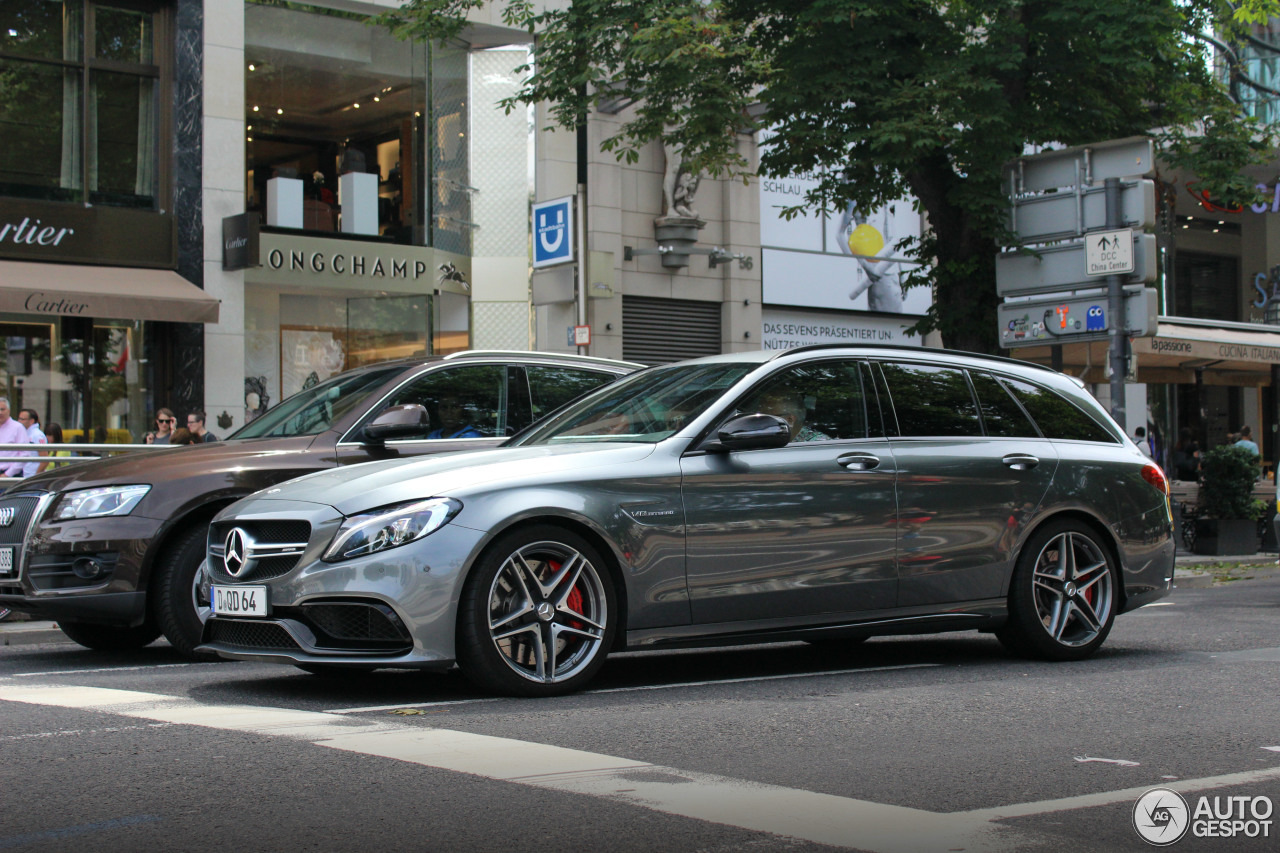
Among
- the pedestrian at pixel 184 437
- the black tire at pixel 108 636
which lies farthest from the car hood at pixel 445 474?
the pedestrian at pixel 184 437

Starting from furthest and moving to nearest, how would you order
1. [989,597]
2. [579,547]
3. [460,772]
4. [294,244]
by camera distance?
[294,244], [989,597], [579,547], [460,772]

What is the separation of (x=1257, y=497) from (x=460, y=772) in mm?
19705

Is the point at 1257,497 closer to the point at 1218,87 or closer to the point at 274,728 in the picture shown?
the point at 1218,87

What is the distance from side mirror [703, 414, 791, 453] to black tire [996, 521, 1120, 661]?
71.5 inches

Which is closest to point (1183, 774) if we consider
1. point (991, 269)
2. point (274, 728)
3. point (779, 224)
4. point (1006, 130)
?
point (274, 728)

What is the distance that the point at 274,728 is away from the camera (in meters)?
5.37

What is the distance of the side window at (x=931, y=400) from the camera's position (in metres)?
7.43

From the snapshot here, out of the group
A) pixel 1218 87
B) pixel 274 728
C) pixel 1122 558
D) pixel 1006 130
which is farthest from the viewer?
pixel 1218 87

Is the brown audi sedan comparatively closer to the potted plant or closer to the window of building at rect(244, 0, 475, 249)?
the window of building at rect(244, 0, 475, 249)

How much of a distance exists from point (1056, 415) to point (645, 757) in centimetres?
410

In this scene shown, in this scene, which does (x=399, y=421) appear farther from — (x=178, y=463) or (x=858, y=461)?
(x=858, y=461)

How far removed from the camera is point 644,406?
7.00m

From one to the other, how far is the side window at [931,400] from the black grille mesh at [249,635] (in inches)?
126

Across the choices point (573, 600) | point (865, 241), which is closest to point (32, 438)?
point (573, 600)
